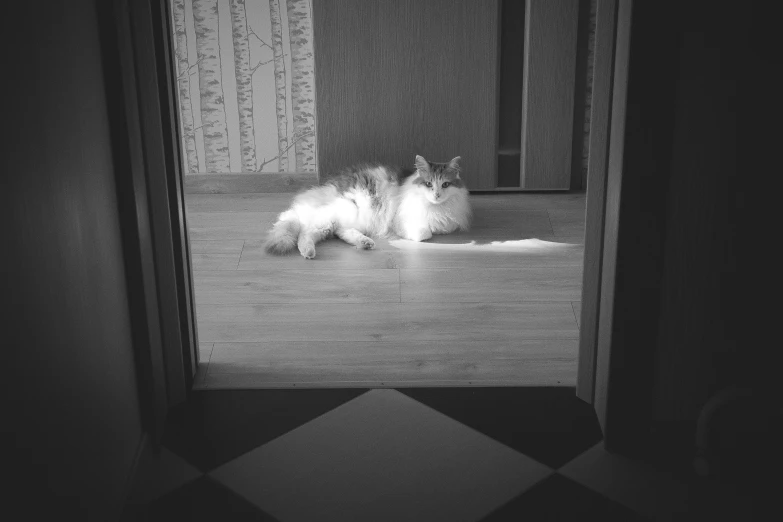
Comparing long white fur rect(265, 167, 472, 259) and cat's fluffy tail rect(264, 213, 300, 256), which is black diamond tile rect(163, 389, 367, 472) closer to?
cat's fluffy tail rect(264, 213, 300, 256)

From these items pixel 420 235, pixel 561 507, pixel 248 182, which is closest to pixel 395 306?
pixel 420 235

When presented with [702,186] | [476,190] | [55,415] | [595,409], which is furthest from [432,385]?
[476,190]

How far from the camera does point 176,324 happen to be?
6.32ft

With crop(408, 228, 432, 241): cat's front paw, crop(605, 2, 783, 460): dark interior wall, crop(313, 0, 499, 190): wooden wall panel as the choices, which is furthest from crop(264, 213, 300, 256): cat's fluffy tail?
crop(605, 2, 783, 460): dark interior wall

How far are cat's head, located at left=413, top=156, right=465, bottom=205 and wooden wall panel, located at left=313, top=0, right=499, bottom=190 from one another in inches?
17.8

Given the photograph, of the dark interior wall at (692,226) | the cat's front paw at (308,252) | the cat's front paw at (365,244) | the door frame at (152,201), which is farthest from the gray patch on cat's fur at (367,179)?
the dark interior wall at (692,226)

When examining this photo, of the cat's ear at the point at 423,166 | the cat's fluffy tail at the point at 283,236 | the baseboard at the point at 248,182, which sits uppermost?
the cat's ear at the point at 423,166

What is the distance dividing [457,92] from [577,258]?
1.15m

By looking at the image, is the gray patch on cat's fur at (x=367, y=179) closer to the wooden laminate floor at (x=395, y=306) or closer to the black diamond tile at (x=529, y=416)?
the wooden laminate floor at (x=395, y=306)

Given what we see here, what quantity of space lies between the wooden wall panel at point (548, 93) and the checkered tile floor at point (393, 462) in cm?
201

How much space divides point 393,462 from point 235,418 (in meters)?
0.42

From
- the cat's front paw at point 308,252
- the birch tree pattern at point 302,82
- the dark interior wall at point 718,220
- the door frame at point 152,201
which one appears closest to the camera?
the dark interior wall at point 718,220

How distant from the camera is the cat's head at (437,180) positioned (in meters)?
3.33

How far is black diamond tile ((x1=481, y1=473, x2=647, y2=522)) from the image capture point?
5.15 ft
